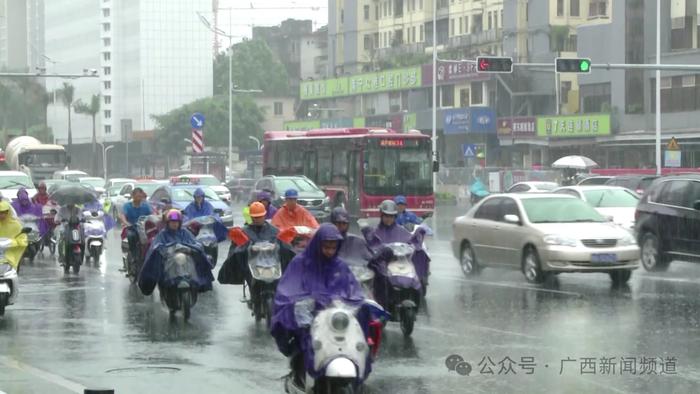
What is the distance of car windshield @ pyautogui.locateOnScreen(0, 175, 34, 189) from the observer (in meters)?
33.9

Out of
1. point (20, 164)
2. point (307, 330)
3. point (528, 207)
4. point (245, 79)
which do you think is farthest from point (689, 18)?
point (245, 79)

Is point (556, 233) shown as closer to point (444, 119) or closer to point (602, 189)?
point (602, 189)

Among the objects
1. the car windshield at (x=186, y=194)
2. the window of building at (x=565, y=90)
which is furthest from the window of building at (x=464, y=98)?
the car windshield at (x=186, y=194)

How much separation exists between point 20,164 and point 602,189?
42646 millimetres

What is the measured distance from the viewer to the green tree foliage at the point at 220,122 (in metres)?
108

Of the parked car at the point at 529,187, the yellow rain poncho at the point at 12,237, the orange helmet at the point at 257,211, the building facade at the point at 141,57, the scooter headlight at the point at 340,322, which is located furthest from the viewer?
the building facade at the point at 141,57

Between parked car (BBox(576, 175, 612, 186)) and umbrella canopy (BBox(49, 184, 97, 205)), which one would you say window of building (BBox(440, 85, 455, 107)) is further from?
umbrella canopy (BBox(49, 184, 97, 205))

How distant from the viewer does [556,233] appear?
2027cm

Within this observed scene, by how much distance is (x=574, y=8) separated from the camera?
77.3 m

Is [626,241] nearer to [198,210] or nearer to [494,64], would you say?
[198,210]

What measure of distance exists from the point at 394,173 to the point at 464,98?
3972 cm

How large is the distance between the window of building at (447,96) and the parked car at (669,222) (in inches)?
2287

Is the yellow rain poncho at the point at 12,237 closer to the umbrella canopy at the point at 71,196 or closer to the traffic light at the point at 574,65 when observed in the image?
the umbrella canopy at the point at 71,196

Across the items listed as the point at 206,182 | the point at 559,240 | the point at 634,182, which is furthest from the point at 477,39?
the point at 559,240
